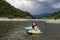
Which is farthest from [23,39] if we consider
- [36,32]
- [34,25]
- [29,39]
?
[36,32]

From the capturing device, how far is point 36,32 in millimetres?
63875

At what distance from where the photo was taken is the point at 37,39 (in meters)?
54.8

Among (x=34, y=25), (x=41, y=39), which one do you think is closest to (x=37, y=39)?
(x=41, y=39)

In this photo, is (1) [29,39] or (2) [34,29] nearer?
(1) [29,39]

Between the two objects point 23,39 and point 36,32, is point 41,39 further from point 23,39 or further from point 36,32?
point 36,32

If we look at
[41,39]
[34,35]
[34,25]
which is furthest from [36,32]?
[41,39]

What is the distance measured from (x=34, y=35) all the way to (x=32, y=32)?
1.08 metres

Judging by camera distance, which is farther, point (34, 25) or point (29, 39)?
point (34, 25)

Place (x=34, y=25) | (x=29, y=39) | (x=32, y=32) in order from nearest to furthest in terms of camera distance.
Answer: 1. (x=29, y=39)
2. (x=34, y=25)
3. (x=32, y=32)

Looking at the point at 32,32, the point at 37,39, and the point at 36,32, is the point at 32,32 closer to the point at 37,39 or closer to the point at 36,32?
the point at 36,32

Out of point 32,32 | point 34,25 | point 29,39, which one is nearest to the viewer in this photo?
point 29,39

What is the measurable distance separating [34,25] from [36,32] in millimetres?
5509

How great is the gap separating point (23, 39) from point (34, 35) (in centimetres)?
1034

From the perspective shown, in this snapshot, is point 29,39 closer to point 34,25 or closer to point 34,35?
point 34,25
